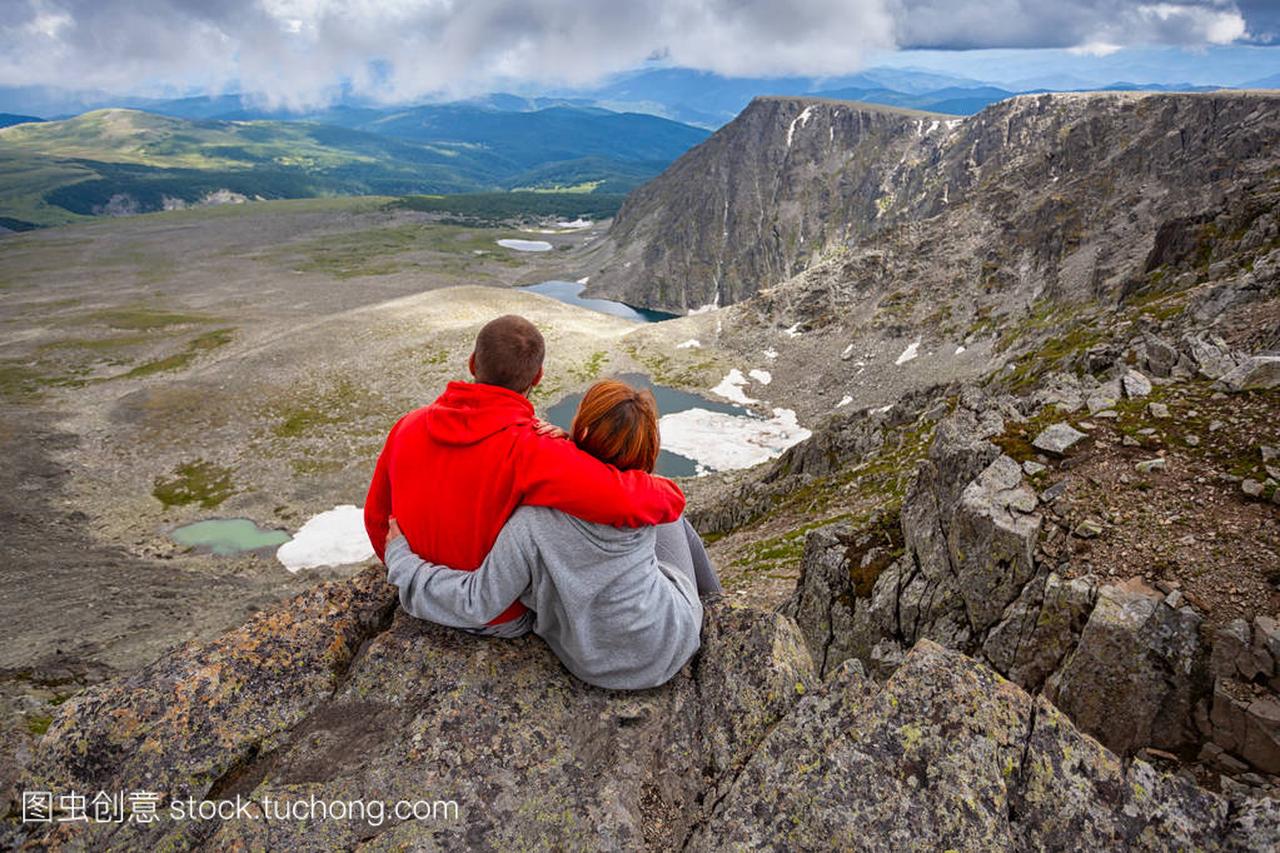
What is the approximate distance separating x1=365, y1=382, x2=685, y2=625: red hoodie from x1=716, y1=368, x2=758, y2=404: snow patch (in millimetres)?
74729

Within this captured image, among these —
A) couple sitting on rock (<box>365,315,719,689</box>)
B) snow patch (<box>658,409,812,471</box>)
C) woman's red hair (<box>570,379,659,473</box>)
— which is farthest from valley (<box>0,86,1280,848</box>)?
woman's red hair (<box>570,379,659,473</box>)

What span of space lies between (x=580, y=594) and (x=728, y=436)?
2533 inches

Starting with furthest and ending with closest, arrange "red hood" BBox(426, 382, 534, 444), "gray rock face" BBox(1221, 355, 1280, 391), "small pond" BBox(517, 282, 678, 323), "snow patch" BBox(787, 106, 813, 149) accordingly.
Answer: "snow patch" BBox(787, 106, 813, 149) < "small pond" BBox(517, 282, 678, 323) < "gray rock face" BBox(1221, 355, 1280, 391) < "red hood" BBox(426, 382, 534, 444)

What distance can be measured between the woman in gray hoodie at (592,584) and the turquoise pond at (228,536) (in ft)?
169

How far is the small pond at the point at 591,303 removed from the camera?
156075mm

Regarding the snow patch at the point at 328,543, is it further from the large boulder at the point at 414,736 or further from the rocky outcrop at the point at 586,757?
the rocky outcrop at the point at 586,757

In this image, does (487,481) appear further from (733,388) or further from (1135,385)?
(733,388)

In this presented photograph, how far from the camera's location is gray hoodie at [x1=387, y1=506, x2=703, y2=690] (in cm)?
659

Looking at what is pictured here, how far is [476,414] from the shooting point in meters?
6.79

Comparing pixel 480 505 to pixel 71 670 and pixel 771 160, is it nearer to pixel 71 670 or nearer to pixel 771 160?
pixel 71 670

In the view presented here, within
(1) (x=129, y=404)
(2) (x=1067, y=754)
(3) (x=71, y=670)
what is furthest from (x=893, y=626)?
(1) (x=129, y=404)

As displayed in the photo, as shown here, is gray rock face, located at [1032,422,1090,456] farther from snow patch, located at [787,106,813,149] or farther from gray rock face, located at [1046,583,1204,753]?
snow patch, located at [787,106,813,149]

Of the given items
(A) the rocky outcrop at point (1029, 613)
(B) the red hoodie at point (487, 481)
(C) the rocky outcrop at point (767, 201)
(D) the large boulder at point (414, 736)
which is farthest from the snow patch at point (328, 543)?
(C) the rocky outcrop at point (767, 201)

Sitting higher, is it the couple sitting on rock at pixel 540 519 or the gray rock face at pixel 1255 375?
the couple sitting on rock at pixel 540 519
